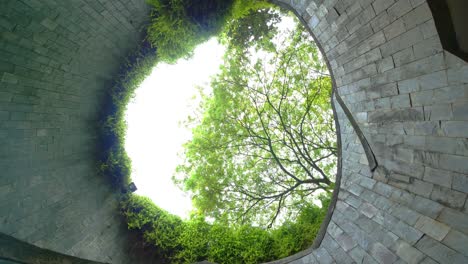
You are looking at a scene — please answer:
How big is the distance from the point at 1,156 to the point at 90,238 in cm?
269

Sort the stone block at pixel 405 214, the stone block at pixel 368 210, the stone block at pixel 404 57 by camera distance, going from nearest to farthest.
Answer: the stone block at pixel 404 57, the stone block at pixel 405 214, the stone block at pixel 368 210

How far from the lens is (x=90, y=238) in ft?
18.6

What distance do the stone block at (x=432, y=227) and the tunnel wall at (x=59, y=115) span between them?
6224 millimetres

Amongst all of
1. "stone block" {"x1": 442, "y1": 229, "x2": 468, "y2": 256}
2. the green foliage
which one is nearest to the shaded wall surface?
"stone block" {"x1": 442, "y1": 229, "x2": 468, "y2": 256}

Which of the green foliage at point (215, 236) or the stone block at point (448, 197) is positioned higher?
the stone block at point (448, 197)

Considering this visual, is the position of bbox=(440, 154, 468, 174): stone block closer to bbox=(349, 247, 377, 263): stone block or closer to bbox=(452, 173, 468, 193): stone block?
bbox=(452, 173, 468, 193): stone block

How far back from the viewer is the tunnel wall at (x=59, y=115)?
416 cm

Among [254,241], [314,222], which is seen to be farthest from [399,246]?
[254,241]

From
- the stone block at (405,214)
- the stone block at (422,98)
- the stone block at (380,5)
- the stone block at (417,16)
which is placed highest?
the stone block at (380,5)

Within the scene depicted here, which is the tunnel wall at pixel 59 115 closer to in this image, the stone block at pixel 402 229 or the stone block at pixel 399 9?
the stone block at pixel 399 9

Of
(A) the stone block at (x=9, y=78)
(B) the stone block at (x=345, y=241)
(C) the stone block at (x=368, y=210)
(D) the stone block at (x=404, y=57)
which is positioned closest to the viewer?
(D) the stone block at (x=404, y=57)

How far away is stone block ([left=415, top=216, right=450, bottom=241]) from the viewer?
2.42 metres

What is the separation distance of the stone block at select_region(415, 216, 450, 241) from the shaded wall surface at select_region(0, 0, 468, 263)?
0.04ft

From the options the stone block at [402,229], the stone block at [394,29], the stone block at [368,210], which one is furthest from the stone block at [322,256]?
the stone block at [394,29]
